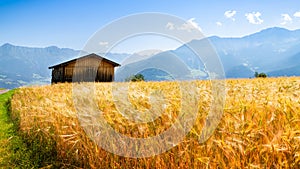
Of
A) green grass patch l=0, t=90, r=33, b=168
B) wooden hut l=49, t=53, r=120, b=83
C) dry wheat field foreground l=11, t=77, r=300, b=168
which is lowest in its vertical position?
green grass patch l=0, t=90, r=33, b=168

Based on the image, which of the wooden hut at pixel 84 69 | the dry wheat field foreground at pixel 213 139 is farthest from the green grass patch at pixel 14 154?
the wooden hut at pixel 84 69

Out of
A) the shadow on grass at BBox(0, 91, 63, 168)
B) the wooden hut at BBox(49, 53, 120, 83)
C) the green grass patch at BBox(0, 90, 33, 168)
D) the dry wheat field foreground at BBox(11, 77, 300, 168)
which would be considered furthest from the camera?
the wooden hut at BBox(49, 53, 120, 83)

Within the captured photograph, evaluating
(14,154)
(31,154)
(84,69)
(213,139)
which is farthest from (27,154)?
(84,69)

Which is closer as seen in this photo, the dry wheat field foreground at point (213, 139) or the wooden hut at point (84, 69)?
the dry wheat field foreground at point (213, 139)

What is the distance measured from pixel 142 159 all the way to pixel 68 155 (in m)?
1.83

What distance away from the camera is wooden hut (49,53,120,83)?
52.8 m

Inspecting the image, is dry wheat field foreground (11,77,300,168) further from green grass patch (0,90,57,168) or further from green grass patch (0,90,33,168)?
green grass patch (0,90,33,168)

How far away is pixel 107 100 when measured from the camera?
634cm

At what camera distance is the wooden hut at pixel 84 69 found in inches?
2080

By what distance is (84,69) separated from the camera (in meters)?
53.8

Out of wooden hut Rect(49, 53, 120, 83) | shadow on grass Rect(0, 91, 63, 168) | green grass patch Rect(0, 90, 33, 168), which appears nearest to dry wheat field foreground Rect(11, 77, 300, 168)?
shadow on grass Rect(0, 91, 63, 168)

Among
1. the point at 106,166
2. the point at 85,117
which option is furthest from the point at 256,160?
the point at 85,117

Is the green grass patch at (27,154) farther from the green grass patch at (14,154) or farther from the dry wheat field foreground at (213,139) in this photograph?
the dry wheat field foreground at (213,139)

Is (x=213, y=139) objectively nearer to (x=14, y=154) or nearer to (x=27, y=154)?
(x=27, y=154)
